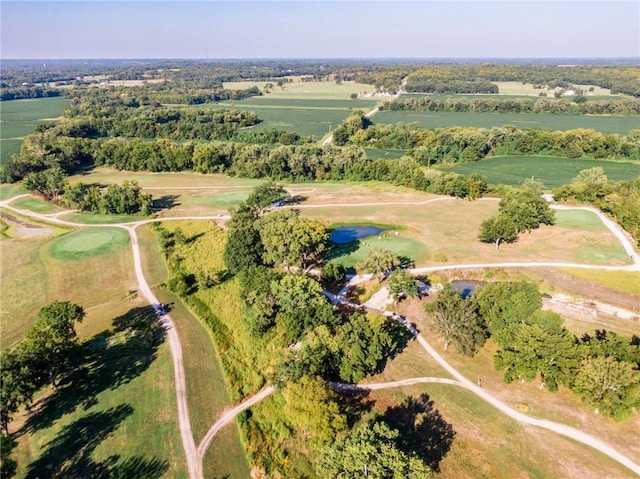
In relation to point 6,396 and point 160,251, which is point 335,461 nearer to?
point 6,396

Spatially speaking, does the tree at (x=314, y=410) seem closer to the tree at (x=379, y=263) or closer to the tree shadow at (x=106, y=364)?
the tree shadow at (x=106, y=364)

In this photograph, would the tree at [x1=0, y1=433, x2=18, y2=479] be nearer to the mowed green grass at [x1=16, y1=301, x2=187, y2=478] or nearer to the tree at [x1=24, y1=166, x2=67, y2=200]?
the mowed green grass at [x1=16, y1=301, x2=187, y2=478]

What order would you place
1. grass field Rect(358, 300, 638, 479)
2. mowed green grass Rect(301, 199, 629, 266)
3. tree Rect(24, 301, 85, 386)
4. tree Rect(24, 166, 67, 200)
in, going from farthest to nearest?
1. tree Rect(24, 166, 67, 200)
2. mowed green grass Rect(301, 199, 629, 266)
3. tree Rect(24, 301, 85, 386)
4. grass field Rect(358, 300, 638, 479)

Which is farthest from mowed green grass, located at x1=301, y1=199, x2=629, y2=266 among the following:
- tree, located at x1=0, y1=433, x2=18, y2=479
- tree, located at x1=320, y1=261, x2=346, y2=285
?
tree, located at x1=0, y1=433, x2=18, y2=479

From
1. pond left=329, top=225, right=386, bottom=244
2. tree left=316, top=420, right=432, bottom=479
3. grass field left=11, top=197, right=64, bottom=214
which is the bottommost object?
pond left=329, top=225, right=386, bottom=244

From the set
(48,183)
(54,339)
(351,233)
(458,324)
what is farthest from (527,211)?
(48,183)

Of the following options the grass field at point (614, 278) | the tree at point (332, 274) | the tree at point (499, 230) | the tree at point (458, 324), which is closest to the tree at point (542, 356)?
the tree at point (458, 324)
